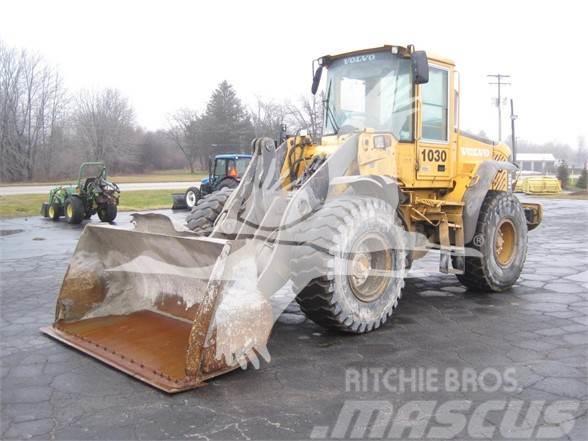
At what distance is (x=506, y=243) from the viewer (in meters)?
7.58

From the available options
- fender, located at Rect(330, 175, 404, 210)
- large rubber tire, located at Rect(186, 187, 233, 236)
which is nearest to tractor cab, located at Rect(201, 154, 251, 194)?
large rubber tire, located at Rect(186, 187, 233, 236)

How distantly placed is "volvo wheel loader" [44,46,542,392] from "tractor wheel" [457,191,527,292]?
2 cm

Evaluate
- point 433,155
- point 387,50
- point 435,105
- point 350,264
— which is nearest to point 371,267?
point 350,264

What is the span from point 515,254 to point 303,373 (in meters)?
4.26

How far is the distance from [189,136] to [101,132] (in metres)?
11.7

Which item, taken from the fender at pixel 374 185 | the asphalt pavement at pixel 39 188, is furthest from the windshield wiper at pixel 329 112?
the asphalt pavement at pixel 39 188

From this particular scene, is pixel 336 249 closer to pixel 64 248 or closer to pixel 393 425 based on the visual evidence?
pixel 393 425

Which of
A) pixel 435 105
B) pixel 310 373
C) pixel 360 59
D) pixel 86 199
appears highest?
pixel 360 59

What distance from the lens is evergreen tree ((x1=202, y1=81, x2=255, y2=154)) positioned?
196ft

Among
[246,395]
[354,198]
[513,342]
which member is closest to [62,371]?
[246,395]

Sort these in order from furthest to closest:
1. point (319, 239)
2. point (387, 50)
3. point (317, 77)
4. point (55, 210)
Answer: point (55, 210) → point (317, 77) → point (387, 50) → point (319, 239)

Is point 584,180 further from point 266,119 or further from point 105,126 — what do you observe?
point 105,126

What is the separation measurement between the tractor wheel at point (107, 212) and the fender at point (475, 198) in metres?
13.1

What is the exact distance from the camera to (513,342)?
5148 mm
